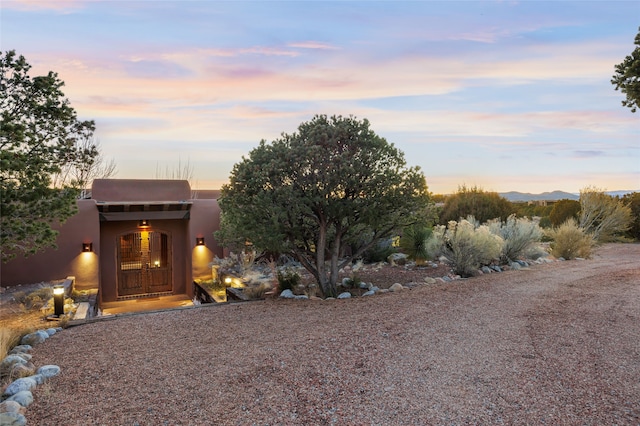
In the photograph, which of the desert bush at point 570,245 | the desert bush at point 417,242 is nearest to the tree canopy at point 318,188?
the desert bush at point 417,242

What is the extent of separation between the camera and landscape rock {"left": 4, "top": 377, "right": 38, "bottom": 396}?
10.6 feet

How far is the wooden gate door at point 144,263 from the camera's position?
1187 cm

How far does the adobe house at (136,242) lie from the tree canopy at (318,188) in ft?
13.9

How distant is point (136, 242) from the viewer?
1204 cm

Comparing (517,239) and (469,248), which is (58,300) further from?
(517,239)

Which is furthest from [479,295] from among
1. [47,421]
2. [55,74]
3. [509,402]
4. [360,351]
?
[55,74]

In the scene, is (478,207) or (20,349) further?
(478,207)

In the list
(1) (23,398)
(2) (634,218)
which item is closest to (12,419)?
(1) (23,398)

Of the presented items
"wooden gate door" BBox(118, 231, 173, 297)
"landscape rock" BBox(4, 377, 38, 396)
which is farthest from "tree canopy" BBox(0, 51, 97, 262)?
"wooden gate door" BBox(118, 231, 173, 297)

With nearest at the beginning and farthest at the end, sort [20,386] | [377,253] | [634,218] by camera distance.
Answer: [20,386], [377,253], [634,218]

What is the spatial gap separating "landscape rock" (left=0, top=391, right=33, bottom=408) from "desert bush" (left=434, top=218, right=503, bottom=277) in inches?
301

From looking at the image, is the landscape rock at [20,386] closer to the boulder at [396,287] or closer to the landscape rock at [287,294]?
the landscape rock at [287,294]

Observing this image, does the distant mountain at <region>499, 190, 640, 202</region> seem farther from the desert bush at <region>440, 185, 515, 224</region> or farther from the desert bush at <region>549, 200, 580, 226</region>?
the desert bush at <region>440, 185, 515, 224</region>

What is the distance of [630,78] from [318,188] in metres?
5.92
